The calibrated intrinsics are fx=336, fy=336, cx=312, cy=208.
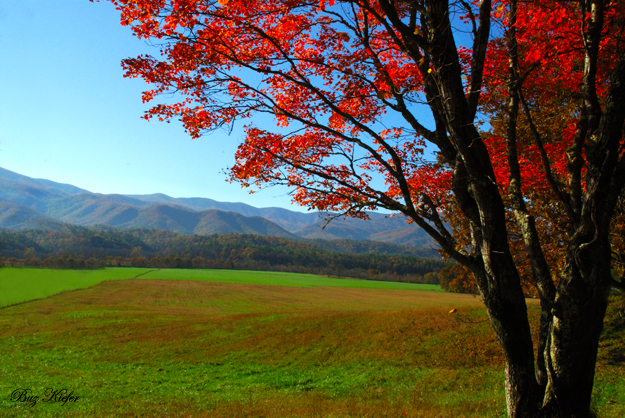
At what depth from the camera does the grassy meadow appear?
487 inches

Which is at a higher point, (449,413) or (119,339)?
(449,413)

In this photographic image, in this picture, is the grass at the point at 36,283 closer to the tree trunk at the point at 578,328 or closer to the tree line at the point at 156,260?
the tree line at the point at 156,260

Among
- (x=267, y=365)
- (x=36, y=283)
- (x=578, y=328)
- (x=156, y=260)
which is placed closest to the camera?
(x=578, y=328)

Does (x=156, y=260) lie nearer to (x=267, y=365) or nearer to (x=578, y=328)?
(x=267, y=365)

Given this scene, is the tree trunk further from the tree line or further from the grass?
the tree line

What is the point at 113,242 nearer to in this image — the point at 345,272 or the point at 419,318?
the point at 345,272

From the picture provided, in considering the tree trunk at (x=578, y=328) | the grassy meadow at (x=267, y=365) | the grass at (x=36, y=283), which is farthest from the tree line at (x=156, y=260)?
the tree trunk at (x=578, y=328)

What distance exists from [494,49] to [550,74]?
2.80 metres

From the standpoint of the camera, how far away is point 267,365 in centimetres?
2345

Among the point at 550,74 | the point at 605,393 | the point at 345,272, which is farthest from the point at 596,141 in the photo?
the point at 345,272

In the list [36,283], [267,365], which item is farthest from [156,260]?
[267,365]

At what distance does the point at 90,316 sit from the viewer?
44.2m

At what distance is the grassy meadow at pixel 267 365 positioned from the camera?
12375mm

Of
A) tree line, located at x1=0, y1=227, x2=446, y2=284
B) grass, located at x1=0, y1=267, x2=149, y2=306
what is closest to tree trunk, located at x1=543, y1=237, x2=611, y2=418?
grass, located at x1=0, y1=267, x2=149, y2=306
